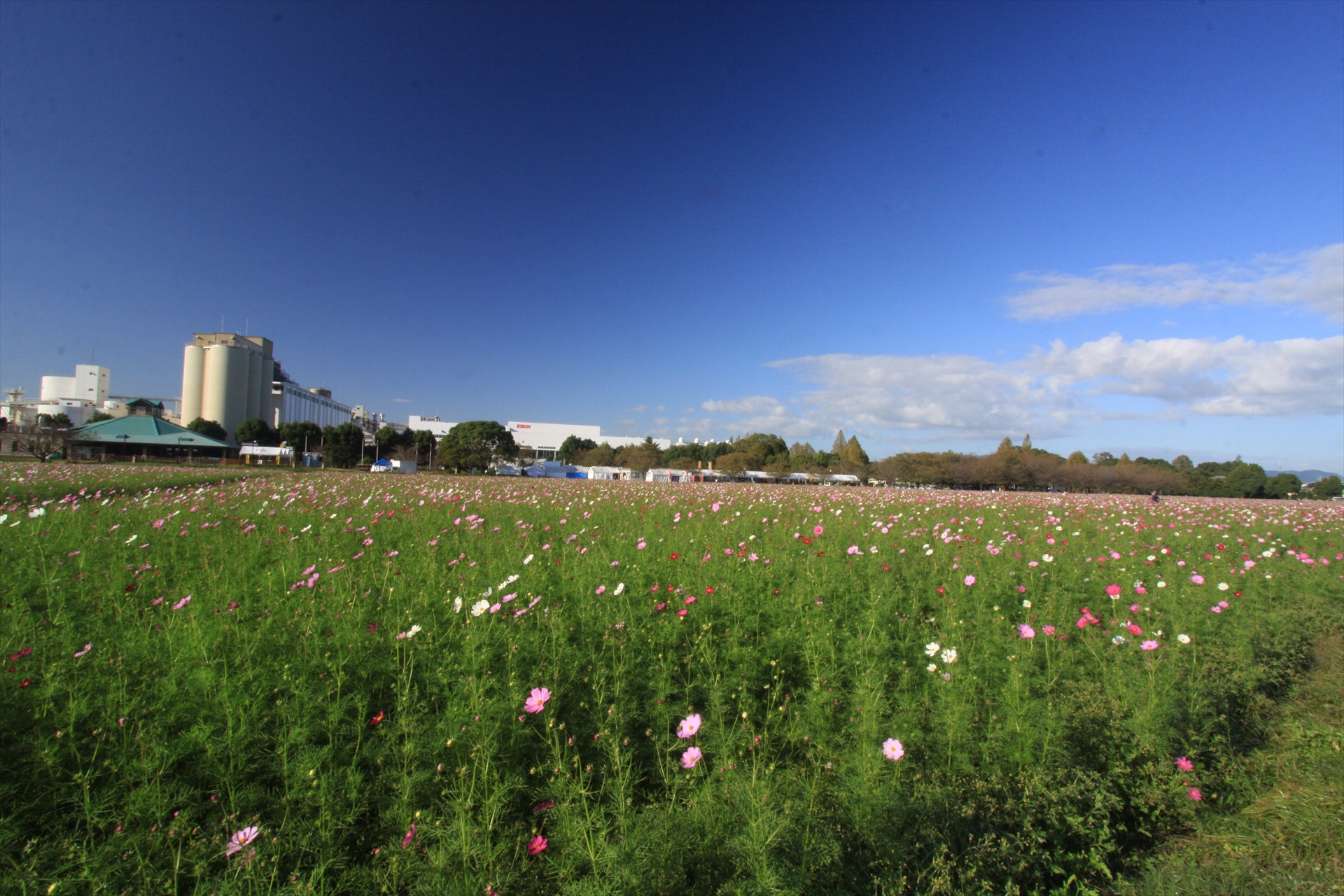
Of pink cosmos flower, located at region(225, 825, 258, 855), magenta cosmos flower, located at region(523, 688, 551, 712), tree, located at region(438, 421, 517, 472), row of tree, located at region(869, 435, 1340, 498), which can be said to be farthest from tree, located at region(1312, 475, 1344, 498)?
tree, located at region(438, 421, 517, 472)

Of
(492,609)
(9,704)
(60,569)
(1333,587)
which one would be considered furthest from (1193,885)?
(60,569)

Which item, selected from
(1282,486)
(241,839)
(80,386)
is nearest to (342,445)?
(241,839)

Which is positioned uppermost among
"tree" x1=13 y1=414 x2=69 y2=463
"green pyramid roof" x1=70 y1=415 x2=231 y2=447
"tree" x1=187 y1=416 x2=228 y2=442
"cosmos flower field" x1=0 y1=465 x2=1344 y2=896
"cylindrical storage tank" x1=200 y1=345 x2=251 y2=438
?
"cylindrical storage tank" x1=200 y1=345 x2=251 y2=438

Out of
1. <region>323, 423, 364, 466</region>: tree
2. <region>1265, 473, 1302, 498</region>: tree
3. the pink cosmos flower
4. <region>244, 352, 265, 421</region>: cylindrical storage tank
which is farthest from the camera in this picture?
<region>244, 352, 265, 421</region>: cylindrical storage tank

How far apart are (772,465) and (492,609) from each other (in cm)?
6777

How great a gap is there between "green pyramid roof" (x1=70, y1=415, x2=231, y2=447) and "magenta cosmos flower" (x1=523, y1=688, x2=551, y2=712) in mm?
69664

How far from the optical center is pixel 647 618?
13.1 feet

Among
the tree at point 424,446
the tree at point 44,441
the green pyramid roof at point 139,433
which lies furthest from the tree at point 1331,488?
the green pyramid roof at point 139,433

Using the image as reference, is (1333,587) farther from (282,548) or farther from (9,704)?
(282,548)

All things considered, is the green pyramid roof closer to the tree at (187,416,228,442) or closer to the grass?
the tree at (187,416,228,442)

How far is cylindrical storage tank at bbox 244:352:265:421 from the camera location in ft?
306

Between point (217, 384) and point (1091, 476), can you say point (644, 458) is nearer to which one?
A: point (1091, 476)

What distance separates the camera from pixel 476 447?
6575 cm

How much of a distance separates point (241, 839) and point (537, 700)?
112cm
